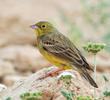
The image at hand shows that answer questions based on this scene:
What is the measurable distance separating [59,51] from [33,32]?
16.7ft

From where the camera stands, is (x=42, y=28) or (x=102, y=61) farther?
(x=102, y=61)

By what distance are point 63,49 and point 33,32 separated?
5051 mm

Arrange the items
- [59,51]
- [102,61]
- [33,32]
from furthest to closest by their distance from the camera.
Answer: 1. [33,32]
2. [102,61]
3. [59,51]

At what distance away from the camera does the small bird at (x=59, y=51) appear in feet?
19.6

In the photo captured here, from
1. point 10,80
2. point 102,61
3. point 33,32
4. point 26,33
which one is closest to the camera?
point 10,80

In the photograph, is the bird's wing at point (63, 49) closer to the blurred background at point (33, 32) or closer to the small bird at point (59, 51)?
the small bird at point (59, 51)

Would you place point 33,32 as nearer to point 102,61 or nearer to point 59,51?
point 102,61

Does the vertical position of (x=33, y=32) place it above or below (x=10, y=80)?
above

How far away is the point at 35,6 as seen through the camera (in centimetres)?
1370

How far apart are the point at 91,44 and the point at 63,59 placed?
1.30 m

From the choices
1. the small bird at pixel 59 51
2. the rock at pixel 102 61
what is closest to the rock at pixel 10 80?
the rock at pixel 102 61

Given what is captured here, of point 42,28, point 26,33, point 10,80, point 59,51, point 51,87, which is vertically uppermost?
point 42,28

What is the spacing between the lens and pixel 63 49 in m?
6.42

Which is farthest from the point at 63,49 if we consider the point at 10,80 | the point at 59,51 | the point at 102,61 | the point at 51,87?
the point at 102,61
